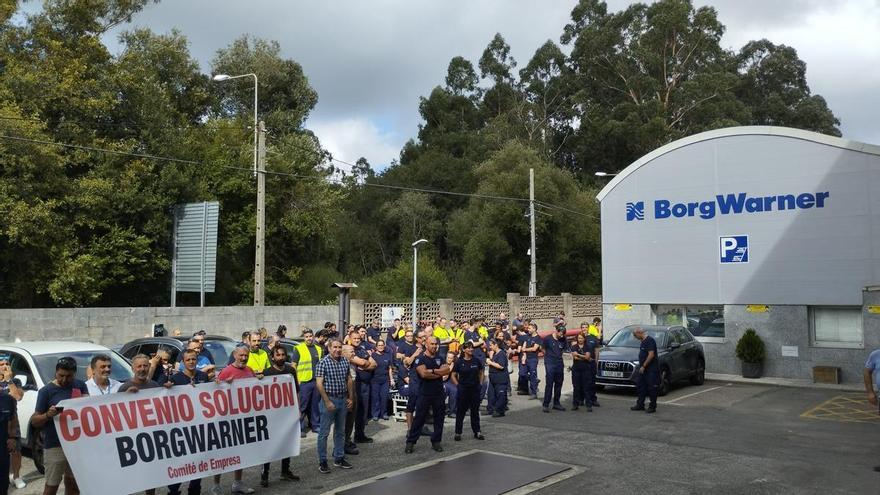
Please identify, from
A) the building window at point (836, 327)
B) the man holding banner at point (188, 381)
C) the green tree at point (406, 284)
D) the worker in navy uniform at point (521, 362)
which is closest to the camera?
the man holding banner at point (188, 381)

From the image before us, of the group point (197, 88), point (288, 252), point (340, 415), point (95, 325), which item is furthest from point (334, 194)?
point (340, 415)

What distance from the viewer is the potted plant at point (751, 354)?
783 inches

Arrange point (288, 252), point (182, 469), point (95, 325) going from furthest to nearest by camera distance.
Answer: point (288, 252) < point (95, 325) < point (182, 469)

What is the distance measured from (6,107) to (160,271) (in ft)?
23.9

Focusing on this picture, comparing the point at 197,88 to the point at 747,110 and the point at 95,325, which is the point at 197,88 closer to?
the point at 95,325

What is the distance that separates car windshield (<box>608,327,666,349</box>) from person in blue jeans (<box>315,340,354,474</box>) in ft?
33.2

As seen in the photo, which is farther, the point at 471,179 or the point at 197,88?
the point at 471,179

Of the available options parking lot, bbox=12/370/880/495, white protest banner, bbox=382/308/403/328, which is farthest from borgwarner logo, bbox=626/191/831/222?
white protest banner, bbox=382/308/403/328

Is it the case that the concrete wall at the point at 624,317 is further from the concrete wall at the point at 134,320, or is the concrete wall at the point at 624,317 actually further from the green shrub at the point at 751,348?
the concrete wall at the point at 134,320

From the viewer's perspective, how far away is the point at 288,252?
1283 inches

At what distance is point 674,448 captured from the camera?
1080 cm

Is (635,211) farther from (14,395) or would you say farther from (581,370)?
(14,395)

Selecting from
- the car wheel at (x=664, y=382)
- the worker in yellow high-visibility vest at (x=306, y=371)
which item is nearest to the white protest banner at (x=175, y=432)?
the worker in yellow high-visibility vest at (x=306, y=371)

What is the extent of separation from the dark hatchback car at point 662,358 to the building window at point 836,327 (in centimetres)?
357
